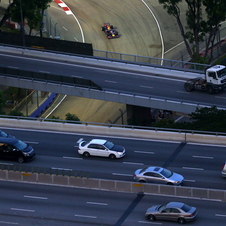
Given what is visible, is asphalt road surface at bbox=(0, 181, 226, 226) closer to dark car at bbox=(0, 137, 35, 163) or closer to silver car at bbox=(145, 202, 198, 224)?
silver car at bbox=(145, 202, 198, 224)

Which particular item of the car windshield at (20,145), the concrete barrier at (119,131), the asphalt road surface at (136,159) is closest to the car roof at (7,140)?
the car windshield at (20,145)

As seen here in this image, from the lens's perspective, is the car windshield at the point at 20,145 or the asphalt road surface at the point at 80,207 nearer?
the asphalt road surface at the point at 80,207

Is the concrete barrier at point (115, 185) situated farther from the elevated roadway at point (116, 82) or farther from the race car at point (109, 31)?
the race car at point (109, 31)

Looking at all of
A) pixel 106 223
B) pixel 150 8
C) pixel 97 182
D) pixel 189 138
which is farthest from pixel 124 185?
pixel 150 8

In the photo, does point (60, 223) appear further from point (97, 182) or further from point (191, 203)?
point (191, 203)

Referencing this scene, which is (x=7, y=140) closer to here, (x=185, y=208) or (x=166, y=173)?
(x=166, y=173)

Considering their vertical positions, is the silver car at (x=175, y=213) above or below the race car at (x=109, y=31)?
below

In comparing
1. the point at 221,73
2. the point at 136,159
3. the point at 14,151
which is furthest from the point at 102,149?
the point at 221,73
